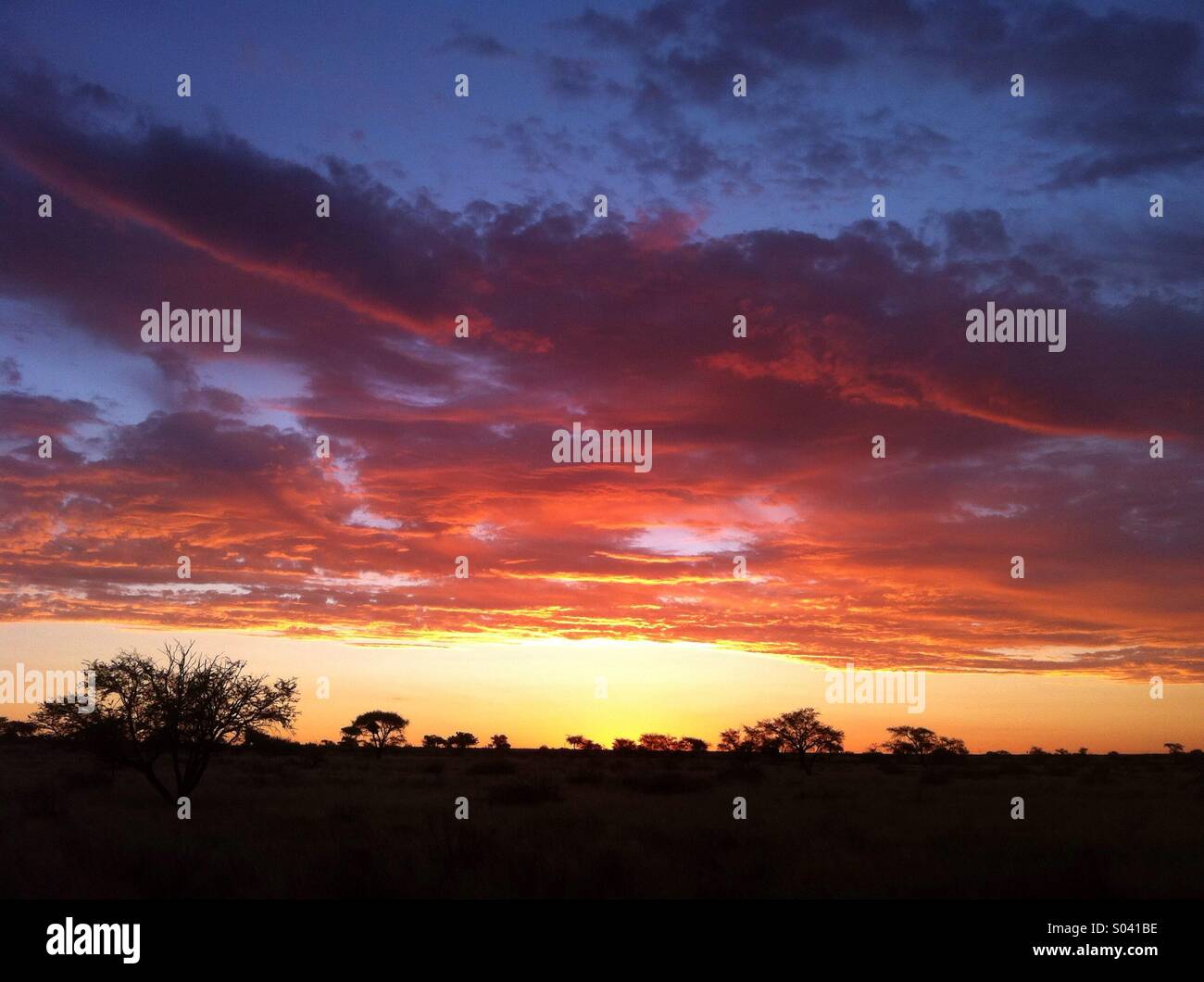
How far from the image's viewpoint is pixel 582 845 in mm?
17625

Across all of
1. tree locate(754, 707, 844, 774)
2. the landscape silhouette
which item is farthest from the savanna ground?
tree locate(754, 707, 844, 774)

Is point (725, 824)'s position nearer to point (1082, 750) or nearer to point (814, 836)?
point (814, 836)

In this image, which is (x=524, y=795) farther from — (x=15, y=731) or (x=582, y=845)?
(x=15, y=731)

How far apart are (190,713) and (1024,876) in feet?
73.7

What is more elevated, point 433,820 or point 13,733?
point 433,820

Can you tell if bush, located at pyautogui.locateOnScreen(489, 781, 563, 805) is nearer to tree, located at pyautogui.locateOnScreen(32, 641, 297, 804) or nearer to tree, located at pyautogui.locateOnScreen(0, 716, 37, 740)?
tree, located at pyautogui.locateOnScreen(32, 641, 297, 804)

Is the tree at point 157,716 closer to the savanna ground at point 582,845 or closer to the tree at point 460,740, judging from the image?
the savanna ground at point 582,845

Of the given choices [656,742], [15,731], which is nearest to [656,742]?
[656,742]

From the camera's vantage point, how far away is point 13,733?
8606 centimetres

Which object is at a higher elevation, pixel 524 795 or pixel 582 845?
pixel 582 845

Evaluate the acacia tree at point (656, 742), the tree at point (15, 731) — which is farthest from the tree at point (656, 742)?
the tree at point (15, 731)

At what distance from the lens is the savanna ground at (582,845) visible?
14.3 meters
